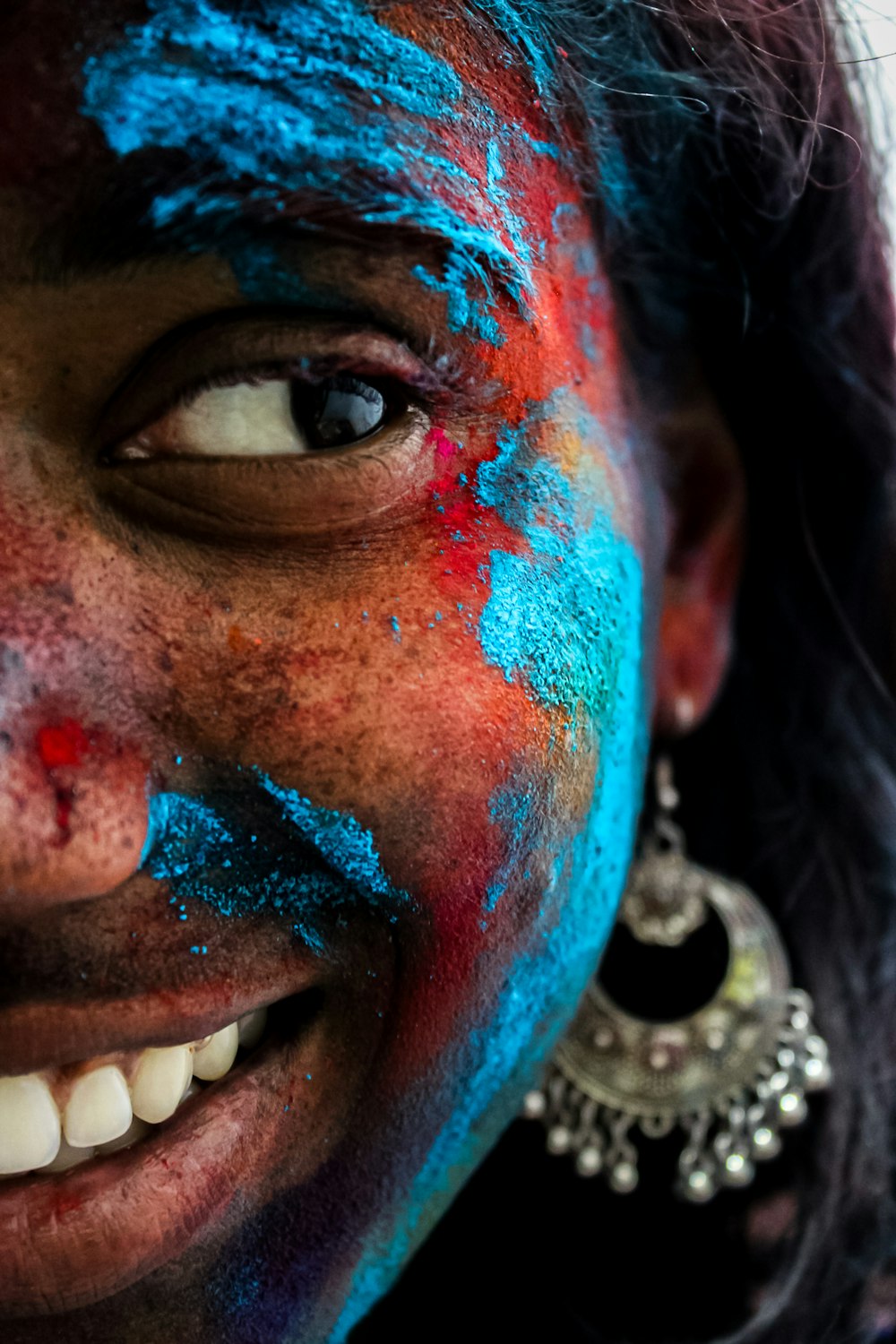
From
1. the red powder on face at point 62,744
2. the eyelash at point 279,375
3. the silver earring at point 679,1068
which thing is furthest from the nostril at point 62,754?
the silver earring at point 679,1068

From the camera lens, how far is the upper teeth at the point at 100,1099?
0.94 meters

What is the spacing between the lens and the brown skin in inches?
34.5

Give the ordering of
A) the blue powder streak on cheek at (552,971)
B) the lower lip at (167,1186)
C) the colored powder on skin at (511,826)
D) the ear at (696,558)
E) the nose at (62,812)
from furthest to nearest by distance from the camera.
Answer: the ear at (696,558)
the blue powder streak on cheek at (552,971)
the colored powder on skin at (511,826)
the lower lip at (167,1186)
the nose at (62,812)

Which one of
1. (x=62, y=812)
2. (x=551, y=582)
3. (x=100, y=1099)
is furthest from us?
(x=551, y=582)

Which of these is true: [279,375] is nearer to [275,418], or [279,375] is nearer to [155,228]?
[275,418]

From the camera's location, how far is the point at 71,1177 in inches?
38.0

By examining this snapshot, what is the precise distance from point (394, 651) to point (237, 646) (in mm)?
123

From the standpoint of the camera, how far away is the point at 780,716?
1.74m

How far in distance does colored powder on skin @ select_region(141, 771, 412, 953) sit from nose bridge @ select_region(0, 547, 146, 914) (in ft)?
0.12

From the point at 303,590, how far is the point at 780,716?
0.94 meters

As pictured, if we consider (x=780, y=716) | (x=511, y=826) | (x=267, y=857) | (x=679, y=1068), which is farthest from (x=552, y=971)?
(x=780, y=716)

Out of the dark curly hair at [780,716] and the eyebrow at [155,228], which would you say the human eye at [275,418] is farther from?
the dark curly hair at [780,716]

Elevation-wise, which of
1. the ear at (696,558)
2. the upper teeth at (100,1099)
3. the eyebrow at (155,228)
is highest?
the eyebrow at (155,228)

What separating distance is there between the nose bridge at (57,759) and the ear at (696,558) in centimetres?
74
